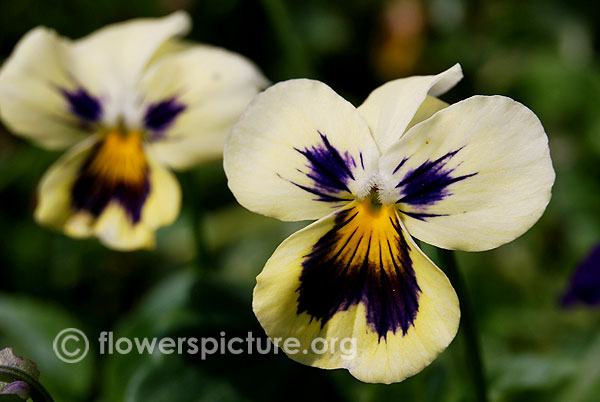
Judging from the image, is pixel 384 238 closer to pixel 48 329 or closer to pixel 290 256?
pixel 290 256

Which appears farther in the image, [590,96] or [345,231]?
[590,96]

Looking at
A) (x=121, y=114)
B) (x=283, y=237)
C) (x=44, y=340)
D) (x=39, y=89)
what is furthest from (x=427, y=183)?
(x=283, y=237)

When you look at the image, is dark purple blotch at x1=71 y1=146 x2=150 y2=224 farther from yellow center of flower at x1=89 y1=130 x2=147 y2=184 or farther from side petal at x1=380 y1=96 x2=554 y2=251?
side petal at x1=380 y1=96 x2=554 y2=251

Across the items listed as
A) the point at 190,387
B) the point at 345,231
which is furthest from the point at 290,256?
the point at 190,387

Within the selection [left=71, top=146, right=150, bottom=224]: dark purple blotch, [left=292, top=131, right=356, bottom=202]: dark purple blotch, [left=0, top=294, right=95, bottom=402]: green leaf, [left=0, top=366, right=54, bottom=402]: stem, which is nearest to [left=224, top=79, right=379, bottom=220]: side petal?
[left=292, top=131, right=356, bottom=202]: dark purple blotch

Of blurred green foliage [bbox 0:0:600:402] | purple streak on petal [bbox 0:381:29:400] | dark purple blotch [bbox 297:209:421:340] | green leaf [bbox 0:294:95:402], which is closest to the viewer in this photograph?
purple streak on petal [bbox 0:381:29:400]

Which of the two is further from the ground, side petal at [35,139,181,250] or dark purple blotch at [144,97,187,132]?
dark purple blotch at [144,97,187,132]

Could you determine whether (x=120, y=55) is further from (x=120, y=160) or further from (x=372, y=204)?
(x=372, y=204)
